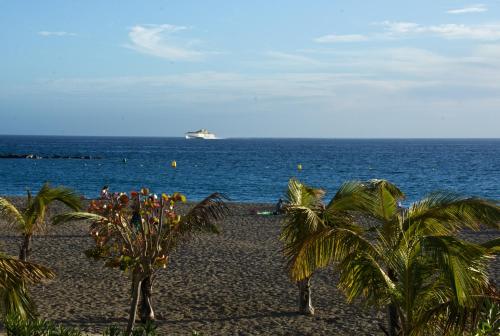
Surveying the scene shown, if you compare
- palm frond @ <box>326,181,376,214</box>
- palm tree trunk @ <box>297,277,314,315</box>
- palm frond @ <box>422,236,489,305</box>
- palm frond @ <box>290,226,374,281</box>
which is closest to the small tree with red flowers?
palm frond @ <box>326,181,376,214</box>

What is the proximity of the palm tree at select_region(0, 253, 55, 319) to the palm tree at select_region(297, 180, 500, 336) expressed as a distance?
3438 millimetres

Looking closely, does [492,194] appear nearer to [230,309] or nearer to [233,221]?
[233,221]

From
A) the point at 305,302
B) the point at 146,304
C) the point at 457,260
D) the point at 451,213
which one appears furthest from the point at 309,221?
the point at 146,304

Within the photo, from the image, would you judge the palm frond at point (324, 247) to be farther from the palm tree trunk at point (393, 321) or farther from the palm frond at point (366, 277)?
the palm tree trunk at point (393, 321)

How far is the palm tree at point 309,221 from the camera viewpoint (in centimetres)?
881

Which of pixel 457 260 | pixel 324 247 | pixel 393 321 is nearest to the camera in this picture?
pixel 457 260

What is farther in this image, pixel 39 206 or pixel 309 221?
pixel 39 206

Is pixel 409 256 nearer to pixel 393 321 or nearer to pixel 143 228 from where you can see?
pixel 393 321

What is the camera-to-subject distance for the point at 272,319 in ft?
48.3

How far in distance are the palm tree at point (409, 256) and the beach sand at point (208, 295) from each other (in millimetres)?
2522

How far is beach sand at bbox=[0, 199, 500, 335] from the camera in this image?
14250 millimetres

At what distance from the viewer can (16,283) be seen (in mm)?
8117

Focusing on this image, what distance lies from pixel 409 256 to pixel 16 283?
16.3 ft

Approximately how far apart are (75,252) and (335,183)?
54.9 metres
